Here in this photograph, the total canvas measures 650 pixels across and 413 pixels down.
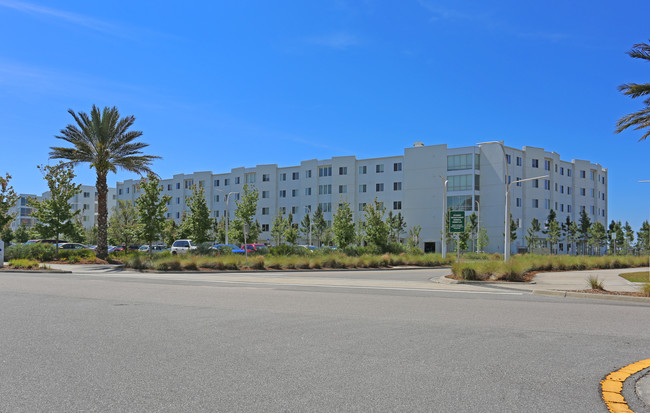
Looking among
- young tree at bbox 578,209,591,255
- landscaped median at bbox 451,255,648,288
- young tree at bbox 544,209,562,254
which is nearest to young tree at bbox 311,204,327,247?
young tree at bbox 544,209,562,254

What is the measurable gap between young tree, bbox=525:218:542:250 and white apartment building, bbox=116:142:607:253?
109 cm

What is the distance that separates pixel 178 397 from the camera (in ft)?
16.0

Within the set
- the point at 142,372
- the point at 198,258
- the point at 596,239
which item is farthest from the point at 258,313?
the point at 596,239

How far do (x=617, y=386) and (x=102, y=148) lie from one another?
34534mm

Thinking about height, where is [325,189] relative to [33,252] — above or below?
above

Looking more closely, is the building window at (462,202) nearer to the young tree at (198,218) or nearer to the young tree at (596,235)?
the young tree at (596,235)

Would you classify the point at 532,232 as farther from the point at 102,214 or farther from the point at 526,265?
the point at 102,214

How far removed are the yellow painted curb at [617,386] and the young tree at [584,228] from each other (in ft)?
270

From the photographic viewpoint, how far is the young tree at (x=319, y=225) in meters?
79.8

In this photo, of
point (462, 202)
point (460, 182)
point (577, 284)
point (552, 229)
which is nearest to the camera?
point (577, 284)

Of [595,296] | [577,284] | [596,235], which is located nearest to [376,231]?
[577,284]

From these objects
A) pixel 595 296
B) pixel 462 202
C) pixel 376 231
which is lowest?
pixel 595 296

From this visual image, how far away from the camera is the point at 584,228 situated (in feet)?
267

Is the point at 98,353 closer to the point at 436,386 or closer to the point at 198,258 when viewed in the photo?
the point at 436,386
